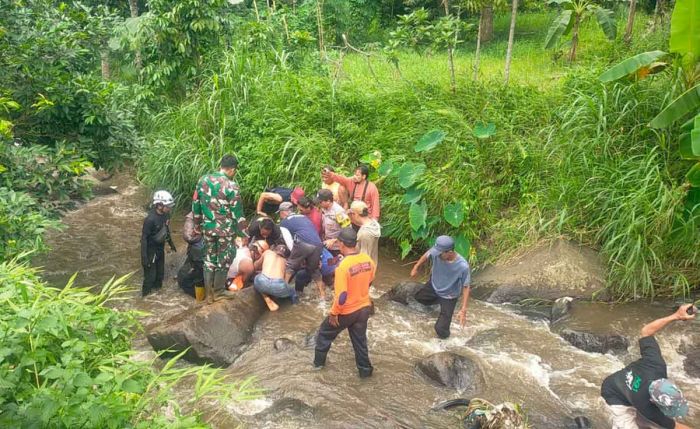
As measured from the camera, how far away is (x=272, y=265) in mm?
7895

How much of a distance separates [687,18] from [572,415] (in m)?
5.47

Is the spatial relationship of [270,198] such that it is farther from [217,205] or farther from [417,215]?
[417,215]

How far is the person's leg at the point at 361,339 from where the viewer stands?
20.2 ft

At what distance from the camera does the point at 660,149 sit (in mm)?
8750

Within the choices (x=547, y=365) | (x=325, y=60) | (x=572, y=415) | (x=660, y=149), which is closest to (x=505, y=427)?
(x=572, y=415)

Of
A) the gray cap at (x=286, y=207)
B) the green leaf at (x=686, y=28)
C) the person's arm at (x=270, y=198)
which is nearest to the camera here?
the green leaf at (x=686, y=28)

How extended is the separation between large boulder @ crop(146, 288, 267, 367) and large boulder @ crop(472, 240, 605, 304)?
11.1 ft

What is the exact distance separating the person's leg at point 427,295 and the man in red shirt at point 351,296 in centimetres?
157

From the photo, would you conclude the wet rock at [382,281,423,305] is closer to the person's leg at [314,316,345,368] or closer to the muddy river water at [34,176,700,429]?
the muddy river water at [34,176,700,429]

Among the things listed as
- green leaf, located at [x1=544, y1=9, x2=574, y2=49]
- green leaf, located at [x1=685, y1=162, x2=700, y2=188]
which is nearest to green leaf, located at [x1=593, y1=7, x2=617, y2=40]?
green leaf, located at [x1=544, y1=9, x2=574, y2=49]

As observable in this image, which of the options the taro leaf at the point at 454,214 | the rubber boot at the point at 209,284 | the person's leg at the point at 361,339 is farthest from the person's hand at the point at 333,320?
the taro leaf at the point at 454,214

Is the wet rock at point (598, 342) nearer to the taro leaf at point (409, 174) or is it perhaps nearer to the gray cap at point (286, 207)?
the taro leaf at point (409, 174)

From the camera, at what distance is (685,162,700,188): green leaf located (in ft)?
25.5

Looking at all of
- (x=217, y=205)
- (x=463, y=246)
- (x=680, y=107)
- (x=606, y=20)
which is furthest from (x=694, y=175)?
(x=217, y=205)
